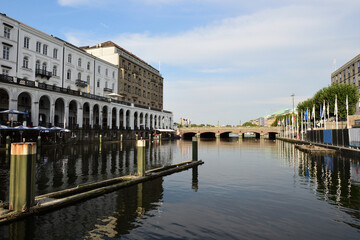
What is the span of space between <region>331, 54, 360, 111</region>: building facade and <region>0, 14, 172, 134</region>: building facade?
68.1 metres

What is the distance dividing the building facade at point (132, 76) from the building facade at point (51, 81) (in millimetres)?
3603

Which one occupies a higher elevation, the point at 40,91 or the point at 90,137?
the point at 40,91

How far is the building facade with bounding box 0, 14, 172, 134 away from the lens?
41844 millimetres

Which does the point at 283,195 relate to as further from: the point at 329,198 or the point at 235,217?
the point at 235,217

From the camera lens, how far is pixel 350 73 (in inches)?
→ 3280

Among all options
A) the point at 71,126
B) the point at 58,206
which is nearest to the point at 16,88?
the point at 71,126

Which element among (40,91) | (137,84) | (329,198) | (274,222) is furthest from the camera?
(137,84)

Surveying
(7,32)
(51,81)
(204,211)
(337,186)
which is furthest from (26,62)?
(337,186)

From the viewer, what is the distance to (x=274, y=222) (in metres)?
9.41

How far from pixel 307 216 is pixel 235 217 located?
2896 millimetres

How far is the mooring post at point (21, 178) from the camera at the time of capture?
8.56 m

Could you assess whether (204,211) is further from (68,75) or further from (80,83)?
(80,83)

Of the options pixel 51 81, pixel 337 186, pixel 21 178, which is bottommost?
pixel 337 186

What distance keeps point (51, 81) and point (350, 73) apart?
87.2m
